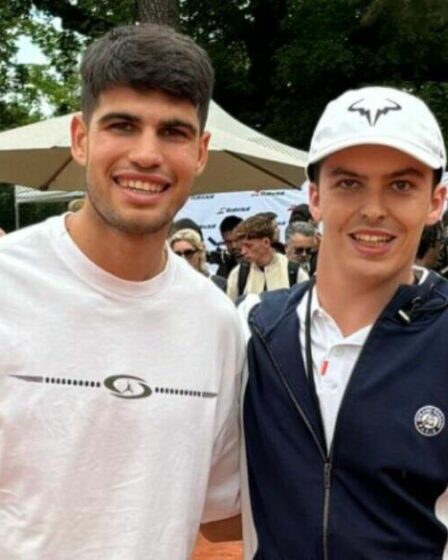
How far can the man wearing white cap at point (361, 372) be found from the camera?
2.05 metres

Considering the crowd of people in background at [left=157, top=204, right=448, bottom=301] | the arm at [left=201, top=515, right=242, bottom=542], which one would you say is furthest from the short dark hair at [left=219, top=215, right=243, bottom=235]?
the arm at [left=201, top=515, right=242, bottom=542]

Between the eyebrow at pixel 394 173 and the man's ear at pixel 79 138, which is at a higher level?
the man's ear at pixel 79 138

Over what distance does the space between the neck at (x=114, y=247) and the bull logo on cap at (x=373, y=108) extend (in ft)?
1.87

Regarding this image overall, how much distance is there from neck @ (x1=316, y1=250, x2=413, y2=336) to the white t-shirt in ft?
1.11

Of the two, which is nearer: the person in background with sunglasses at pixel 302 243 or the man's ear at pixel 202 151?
the man's ear at pixel 202 151

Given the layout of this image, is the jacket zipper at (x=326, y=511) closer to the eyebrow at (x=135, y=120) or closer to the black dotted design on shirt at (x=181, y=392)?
the black dotted design on shirt at (x=181, y=392)

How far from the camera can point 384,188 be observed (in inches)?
85.4

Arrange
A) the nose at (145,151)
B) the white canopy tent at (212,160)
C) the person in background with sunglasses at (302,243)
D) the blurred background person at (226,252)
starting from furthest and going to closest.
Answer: the blurred background person at (226,252), the white canopy tent at (212,160), the person in background with sunglasses at (302,243), the nose at (145,151)

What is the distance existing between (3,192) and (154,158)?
28299 mm

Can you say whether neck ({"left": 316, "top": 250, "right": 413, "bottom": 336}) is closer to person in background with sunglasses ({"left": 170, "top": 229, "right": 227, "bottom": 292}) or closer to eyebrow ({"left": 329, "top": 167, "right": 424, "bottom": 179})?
eyebrow ({"left": 329, "top": 167, "right": 424, "bottom": 179})

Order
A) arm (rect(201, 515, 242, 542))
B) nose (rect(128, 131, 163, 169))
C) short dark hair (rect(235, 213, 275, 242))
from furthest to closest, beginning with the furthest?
short dark hair (rect(235, 213, 275, 242)) < arm (rect(201, 515, 242, 542)) < nose (rect(128, 131, 163, 169))

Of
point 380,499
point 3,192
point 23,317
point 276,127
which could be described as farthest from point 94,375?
point 3,192

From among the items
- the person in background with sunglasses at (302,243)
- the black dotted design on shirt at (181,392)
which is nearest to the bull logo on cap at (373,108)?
the black dotted design on shirt at (181,392)

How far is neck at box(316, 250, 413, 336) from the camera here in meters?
2.21
